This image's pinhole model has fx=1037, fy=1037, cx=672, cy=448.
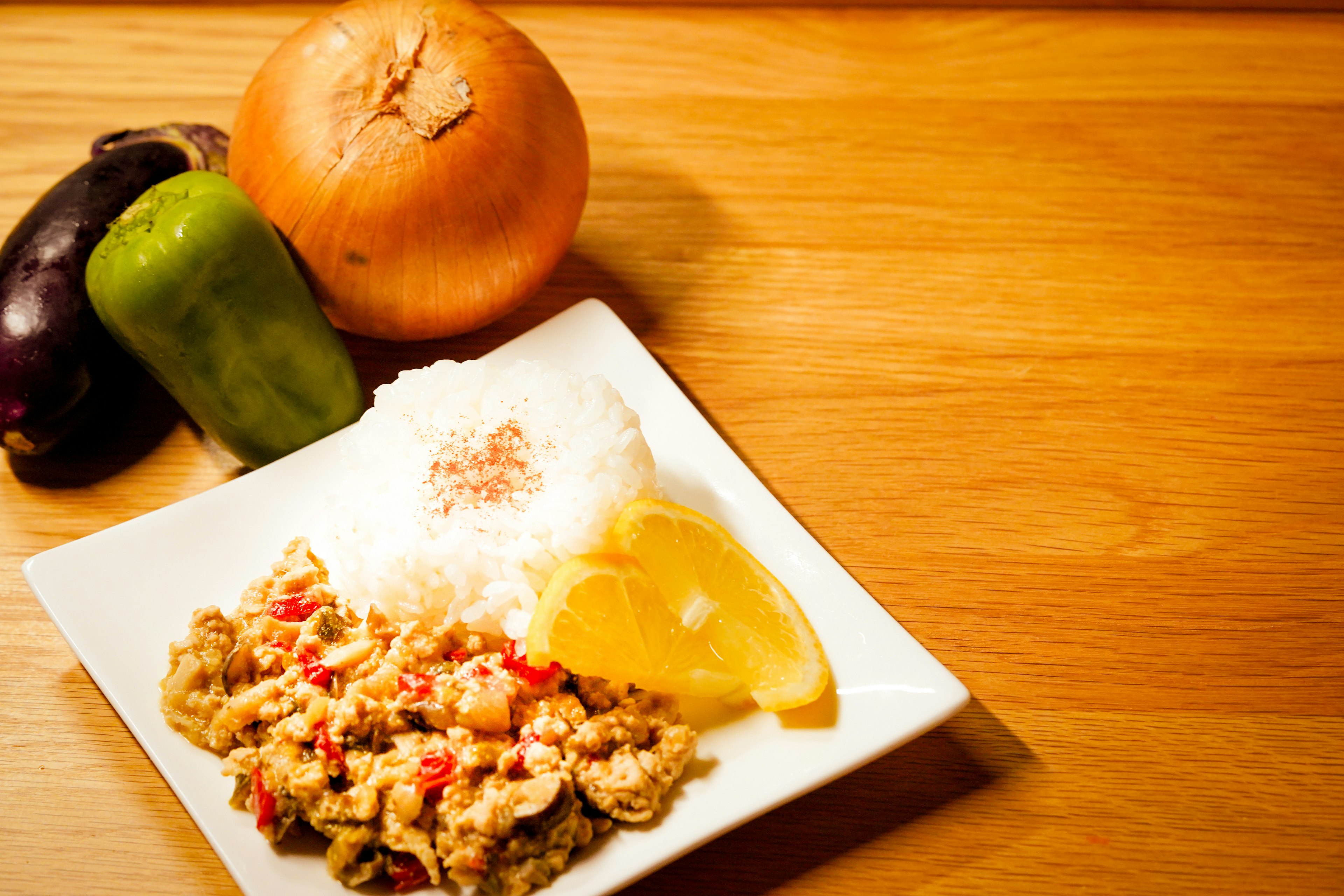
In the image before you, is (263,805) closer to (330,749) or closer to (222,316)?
(330,749)

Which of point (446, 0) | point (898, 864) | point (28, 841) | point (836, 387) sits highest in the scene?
point (446, 0)

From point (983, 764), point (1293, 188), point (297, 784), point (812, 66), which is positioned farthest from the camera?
point (812, 66)

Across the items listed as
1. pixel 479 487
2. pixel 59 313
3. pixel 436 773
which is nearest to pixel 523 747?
pixel 436 773

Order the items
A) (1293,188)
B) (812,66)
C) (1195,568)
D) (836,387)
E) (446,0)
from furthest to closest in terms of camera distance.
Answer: (812,66) < (1293,188) < (836,387) < (446,0) < (1195,568)

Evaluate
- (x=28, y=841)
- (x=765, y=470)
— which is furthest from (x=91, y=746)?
(x=765, y=470)

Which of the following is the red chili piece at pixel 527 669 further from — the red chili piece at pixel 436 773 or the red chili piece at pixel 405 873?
the red chili piece at pixel 405 873

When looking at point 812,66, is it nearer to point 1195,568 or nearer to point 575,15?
point 575,15

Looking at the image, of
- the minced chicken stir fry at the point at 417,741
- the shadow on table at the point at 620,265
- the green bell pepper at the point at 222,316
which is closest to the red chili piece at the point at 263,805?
the minced chicken stir fry at the point at 417,741
